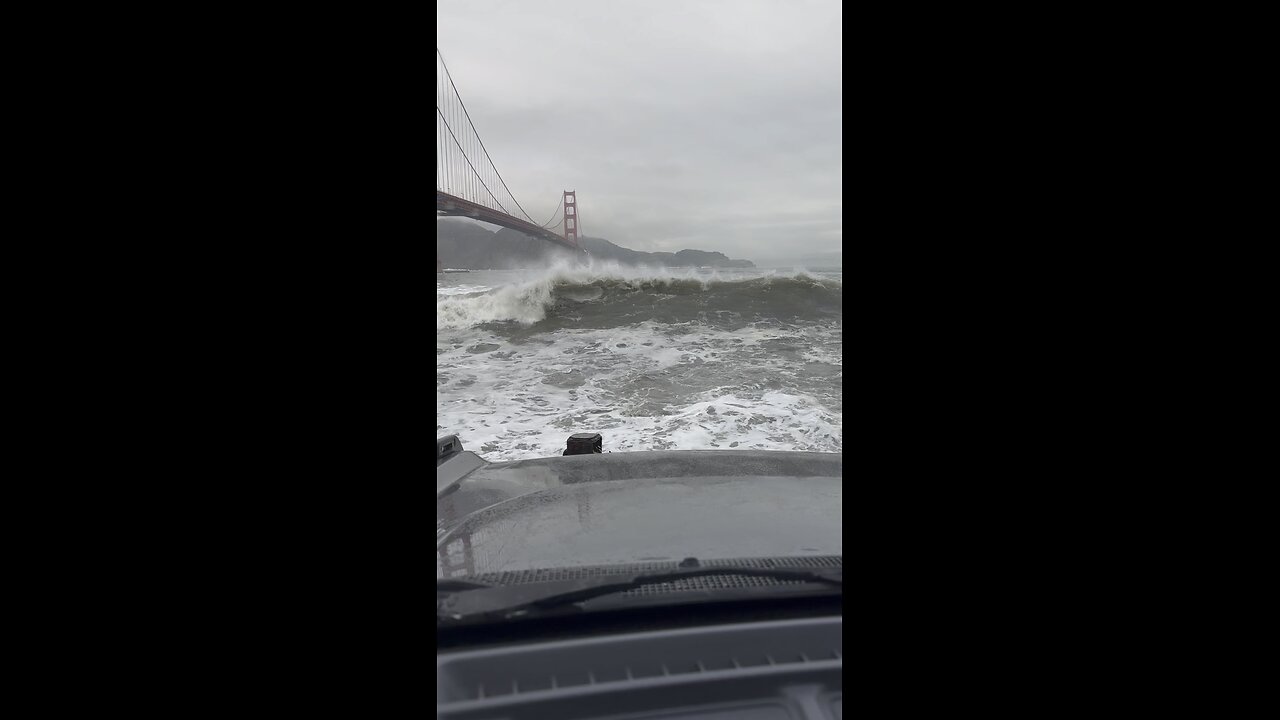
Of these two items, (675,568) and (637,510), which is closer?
(675,568)

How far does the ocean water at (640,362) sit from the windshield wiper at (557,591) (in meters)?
0.52

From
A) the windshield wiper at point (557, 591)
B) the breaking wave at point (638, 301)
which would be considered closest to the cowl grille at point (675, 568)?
the windshield wiper at point (557, 591)

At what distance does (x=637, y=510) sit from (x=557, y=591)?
0.37 metres

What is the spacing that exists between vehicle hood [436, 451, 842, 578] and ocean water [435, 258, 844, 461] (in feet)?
2.20

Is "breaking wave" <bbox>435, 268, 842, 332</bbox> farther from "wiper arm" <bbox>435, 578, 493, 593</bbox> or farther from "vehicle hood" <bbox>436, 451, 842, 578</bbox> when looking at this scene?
"wiper arm" <bbox>435, 578, 493, 593</bbox>

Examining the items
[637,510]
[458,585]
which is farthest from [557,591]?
[637,510]

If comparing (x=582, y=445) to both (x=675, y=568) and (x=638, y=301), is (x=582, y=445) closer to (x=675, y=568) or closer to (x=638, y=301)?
(x=675, y=568)

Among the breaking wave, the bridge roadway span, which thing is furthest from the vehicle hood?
the breaking wave

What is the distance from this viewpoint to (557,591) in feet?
2.97
